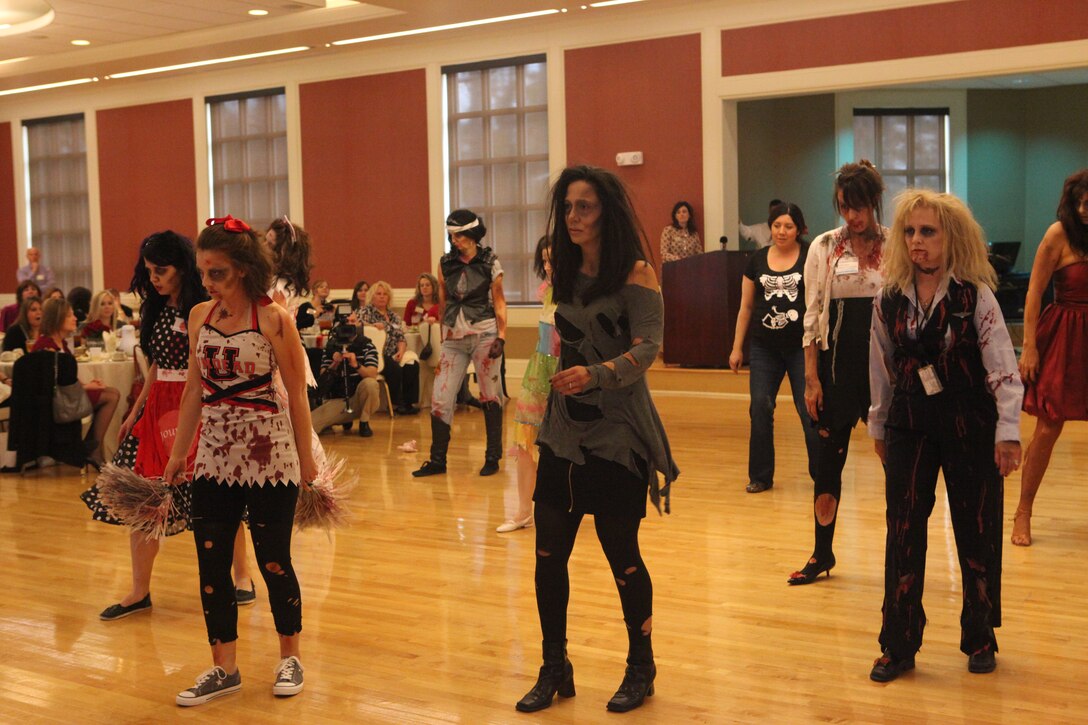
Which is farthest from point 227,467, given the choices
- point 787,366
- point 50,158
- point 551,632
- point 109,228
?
point 50,158

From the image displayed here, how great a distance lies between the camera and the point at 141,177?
53.0 ft

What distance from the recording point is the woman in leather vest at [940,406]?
3.36 m

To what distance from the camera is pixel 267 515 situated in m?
3.52

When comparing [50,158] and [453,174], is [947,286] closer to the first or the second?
[453,174]

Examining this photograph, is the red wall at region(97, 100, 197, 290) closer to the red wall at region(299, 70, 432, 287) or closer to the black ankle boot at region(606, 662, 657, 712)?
the red wall at region(299, 70, 432, 287)

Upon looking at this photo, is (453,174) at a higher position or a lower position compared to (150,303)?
higher

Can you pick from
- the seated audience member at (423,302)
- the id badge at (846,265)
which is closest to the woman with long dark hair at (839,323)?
the id badge at (846,265)

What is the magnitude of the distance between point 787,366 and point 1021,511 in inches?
55.1

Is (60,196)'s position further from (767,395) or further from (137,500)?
(137,500)

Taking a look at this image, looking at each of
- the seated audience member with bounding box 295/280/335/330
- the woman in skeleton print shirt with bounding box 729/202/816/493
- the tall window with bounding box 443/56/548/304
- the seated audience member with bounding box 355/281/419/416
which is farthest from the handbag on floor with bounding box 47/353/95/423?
the tall window with bounding box 443/56/548/304

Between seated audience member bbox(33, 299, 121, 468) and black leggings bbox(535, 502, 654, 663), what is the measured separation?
5178 mm

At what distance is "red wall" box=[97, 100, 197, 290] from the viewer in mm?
15828

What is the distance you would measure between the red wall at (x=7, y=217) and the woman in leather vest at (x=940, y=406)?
643 inches

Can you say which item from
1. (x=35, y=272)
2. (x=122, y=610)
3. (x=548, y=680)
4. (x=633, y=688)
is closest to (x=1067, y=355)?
(x=633, y=688)
